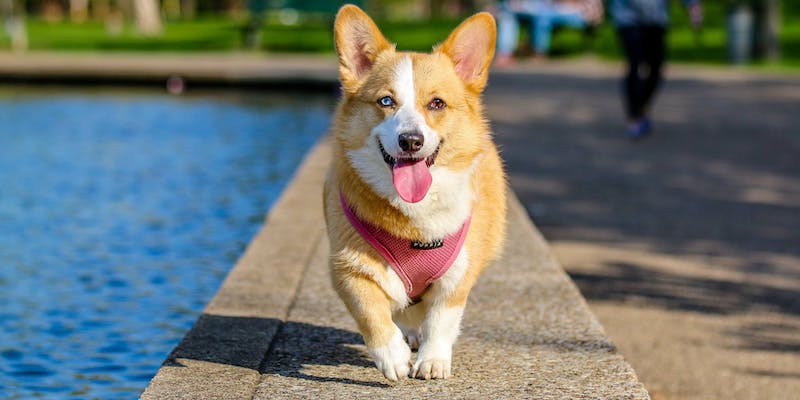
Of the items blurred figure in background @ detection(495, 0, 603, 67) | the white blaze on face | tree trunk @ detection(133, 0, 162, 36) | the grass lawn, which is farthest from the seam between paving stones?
tree trunk @ detection(133, 0, 162, 36)

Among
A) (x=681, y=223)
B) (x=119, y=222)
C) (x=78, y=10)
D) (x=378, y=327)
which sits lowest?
(x=78, y=10)

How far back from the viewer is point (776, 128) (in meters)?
15.1

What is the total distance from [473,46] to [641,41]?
9.01 meters

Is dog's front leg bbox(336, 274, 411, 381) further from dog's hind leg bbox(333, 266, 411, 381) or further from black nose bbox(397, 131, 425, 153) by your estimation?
black nose bbox(397, 131, 425, 153)

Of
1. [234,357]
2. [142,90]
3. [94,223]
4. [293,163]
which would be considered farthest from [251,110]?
[234,357]

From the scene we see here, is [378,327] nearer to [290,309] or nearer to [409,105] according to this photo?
[409,105]

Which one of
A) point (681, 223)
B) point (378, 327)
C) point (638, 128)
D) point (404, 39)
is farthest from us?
point (404, 39)

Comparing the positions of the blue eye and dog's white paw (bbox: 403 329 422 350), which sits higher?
the blue eye

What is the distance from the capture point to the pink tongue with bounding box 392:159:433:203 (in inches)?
168

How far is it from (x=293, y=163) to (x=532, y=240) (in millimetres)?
5959

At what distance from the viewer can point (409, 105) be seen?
4273mm

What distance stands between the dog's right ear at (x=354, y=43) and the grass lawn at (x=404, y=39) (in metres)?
21.4

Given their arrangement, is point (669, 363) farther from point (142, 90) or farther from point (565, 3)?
point (565, 3)

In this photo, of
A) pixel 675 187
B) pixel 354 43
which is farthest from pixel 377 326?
pixel 675 187
